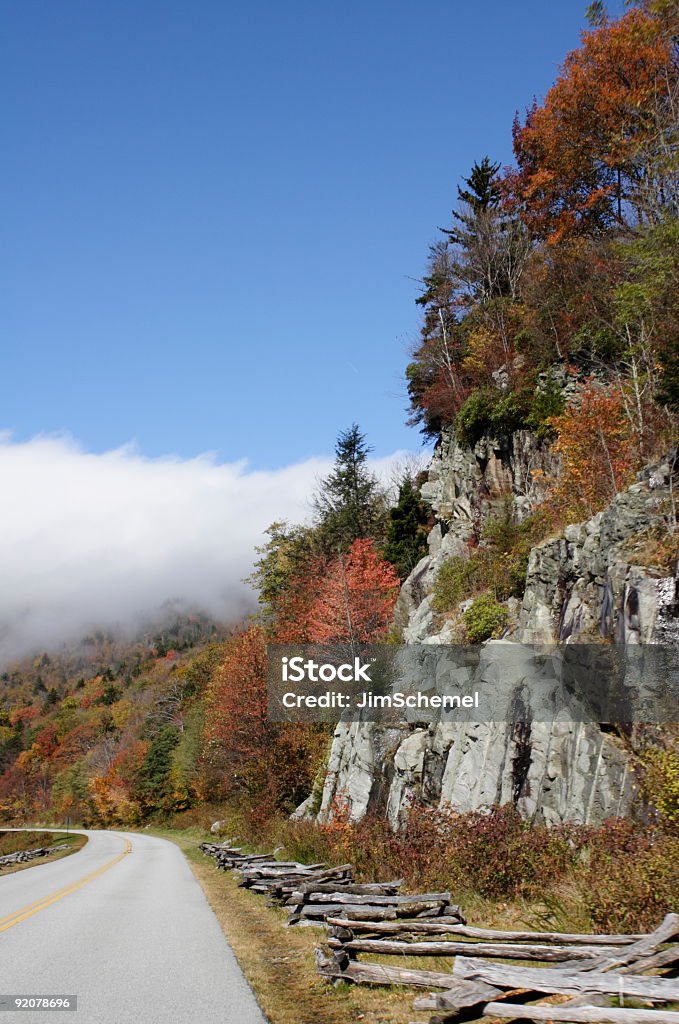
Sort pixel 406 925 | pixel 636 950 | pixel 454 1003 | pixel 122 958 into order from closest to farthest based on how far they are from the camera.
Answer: pixel 454 1003, pixel 636 950, pixel 122 958, pixel 406 925

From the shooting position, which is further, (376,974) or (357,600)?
(357,600)

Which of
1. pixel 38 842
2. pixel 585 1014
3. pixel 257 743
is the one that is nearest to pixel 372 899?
pixel 585 1014

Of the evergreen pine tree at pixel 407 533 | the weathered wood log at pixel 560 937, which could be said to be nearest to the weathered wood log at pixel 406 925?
the weathered wood log at pixel 560 937

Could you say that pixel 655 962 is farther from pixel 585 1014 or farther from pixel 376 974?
pixel 376 974

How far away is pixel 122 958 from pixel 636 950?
260 inches

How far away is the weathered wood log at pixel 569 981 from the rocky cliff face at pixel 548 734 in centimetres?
644

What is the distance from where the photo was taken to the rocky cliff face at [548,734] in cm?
1305

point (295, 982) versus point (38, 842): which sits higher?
point (295, 982)

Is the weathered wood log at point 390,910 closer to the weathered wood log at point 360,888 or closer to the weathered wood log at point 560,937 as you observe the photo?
the weathered wood log at point 360,888

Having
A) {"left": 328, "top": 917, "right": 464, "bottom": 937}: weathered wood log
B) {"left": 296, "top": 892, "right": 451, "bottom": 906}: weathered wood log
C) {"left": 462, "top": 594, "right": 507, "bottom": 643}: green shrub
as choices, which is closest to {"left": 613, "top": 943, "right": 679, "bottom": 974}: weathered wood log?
{"left": 328, "top": 917, "right": 464, "bottom": 937}: weathered wood log

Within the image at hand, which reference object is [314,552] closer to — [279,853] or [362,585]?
[362,585]

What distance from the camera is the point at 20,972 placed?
8.41 meters

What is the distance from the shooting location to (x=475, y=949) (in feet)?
25.5

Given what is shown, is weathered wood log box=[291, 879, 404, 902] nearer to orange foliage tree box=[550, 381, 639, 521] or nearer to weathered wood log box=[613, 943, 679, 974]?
weathered wood log box=[613, 943, 679, 974]
